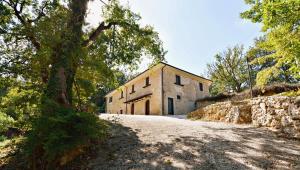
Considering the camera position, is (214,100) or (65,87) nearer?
(65,87)

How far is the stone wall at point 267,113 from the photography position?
6.65 metres

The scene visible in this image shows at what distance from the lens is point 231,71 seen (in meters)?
30.6

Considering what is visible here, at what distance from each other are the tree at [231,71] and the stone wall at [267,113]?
841 inches

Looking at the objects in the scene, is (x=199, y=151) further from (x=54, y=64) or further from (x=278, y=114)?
(x=54, y=64)

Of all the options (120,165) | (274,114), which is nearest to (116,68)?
(120,165)

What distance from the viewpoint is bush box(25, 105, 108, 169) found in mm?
4305

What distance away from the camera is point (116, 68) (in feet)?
36.3

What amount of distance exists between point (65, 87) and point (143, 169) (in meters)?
4.13

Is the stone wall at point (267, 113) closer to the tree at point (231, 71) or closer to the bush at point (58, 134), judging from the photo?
the bush at point (58, 134)

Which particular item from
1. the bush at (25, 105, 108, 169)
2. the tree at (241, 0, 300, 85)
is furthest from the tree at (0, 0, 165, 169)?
the tree at (241, 0, 300, 85)

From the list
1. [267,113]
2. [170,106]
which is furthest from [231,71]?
[267,113]

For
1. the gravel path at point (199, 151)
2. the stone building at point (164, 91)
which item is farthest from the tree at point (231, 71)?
the gravel path at point (199, 151)

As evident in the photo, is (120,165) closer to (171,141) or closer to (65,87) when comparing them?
(171,141)

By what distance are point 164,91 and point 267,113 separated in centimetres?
1141
